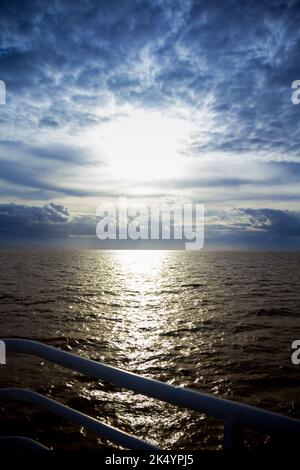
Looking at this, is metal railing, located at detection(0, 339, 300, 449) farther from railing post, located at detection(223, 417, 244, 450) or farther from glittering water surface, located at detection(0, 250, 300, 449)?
glittering water surface, located at detection(0, 250, 300, 449)

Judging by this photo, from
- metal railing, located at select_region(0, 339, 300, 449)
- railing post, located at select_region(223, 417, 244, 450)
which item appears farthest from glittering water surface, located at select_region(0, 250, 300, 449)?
railing post, located at select_region(223, 417, 244, 450)

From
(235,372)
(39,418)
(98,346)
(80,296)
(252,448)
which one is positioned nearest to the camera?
(252,448)

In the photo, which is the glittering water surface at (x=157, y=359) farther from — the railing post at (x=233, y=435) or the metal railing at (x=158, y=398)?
the railing post at (x=233, y=435)

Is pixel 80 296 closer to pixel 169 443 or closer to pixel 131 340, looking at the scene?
pixel 131 340

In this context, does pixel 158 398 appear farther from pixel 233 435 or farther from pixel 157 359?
pixel 157 359

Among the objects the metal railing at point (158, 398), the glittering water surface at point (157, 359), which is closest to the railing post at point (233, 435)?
the metal railing at point (158, 398)

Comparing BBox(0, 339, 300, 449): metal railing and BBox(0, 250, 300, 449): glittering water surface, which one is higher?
BBox(0, 339, 300, 449): metal railing

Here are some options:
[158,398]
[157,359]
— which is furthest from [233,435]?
[157,359]

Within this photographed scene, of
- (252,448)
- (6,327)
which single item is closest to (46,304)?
(6,327)

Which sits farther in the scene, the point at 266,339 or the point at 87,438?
the point at 266,339
